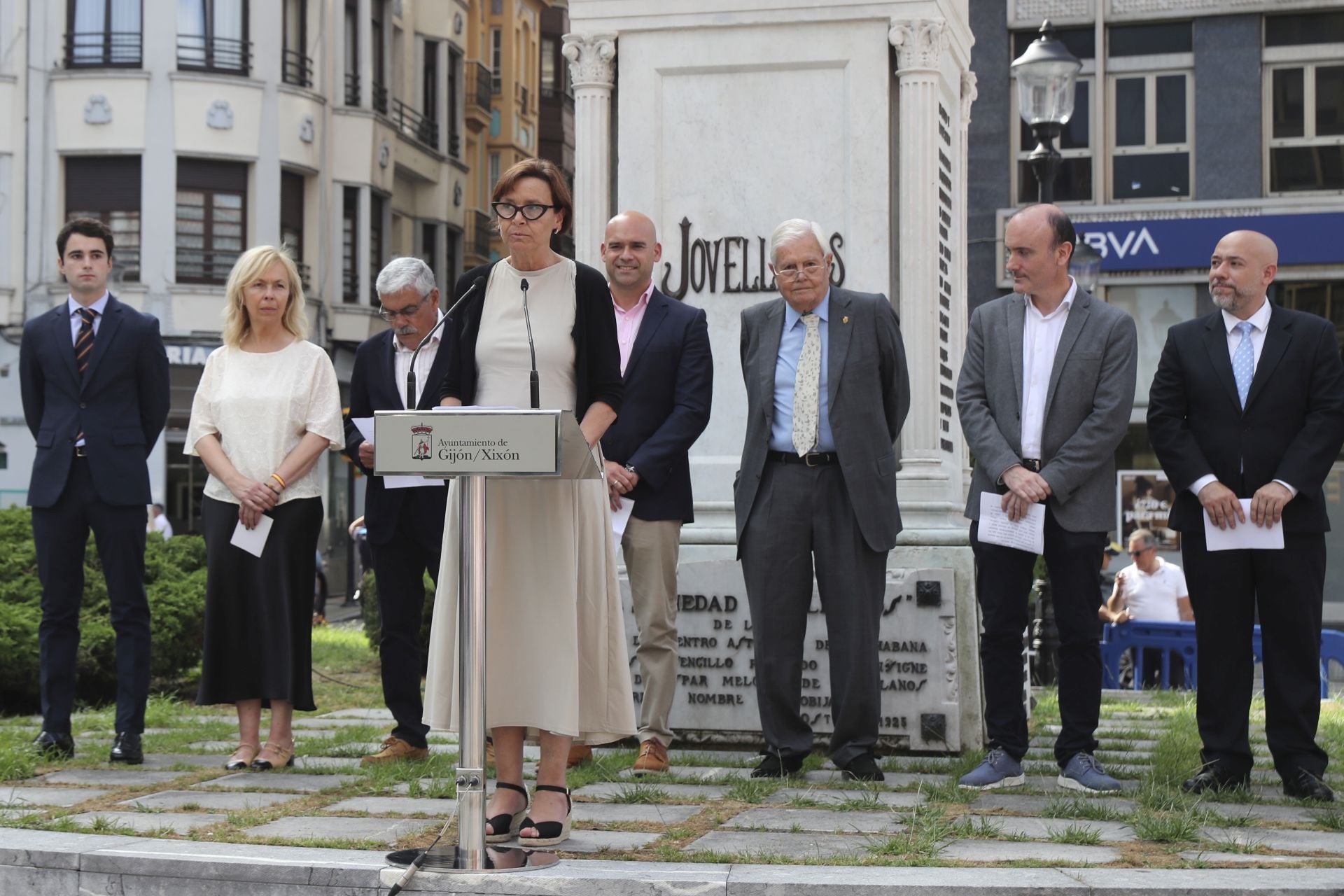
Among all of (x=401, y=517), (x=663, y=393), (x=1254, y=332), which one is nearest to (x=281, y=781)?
(x=401, y=517)

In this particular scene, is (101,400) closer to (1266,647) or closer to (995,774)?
(995,774)

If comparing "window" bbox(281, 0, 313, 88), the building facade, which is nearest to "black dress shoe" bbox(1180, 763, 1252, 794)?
the building facade

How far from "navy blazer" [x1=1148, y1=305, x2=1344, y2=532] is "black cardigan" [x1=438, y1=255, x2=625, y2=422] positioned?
230 cm

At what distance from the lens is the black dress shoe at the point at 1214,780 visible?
6.73 meters

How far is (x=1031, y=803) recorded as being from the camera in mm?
6457

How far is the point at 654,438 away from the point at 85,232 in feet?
8.88

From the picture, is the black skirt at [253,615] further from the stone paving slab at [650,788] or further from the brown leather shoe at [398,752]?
the stone paving slab at [650,788]

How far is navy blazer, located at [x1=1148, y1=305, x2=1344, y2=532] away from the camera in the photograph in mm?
6871

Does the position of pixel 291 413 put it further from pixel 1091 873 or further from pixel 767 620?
pixel 1091 873

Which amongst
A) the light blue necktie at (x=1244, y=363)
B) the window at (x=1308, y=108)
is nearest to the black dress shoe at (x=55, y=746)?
the light blue necktie at (x=1244, y=363)

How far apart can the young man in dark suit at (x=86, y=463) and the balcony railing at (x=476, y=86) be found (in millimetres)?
41808

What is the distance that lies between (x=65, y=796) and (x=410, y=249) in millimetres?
38585

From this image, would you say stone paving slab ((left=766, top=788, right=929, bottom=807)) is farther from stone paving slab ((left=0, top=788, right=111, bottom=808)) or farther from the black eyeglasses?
stone paving slab ((left=0, top=788, right=111, bottom=808))

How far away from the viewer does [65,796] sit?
261 inches
